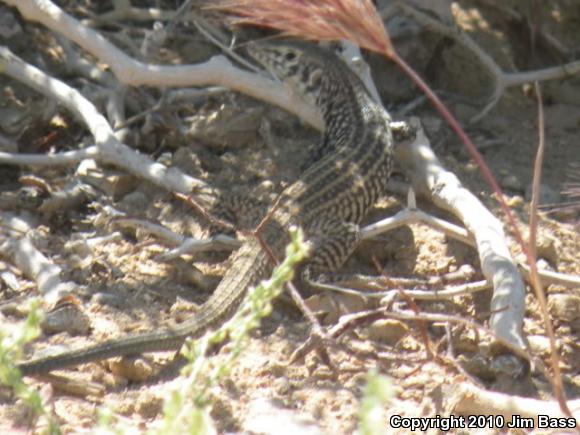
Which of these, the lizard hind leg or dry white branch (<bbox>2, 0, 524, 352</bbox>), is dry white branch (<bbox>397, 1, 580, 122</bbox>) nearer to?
dry white branch (<bbox>2, 0, 524, 352</bbox>)

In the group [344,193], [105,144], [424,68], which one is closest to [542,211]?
[344,193]

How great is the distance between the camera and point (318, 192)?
5.73 m

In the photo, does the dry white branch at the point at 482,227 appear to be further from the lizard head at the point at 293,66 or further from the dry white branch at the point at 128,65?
the dry white branch at the point at 128,65

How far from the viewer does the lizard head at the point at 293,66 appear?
6477 mm

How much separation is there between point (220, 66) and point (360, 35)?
2.78 metres

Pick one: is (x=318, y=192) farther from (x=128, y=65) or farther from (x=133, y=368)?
(x=133, y=368)

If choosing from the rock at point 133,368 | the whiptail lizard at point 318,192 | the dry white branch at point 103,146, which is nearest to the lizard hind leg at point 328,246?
the whiptail lizard at point 318,192

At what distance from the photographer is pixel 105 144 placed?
6.07m

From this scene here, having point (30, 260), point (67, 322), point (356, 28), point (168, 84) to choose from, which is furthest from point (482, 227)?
point (356, 28)

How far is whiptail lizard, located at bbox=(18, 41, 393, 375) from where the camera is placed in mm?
4625

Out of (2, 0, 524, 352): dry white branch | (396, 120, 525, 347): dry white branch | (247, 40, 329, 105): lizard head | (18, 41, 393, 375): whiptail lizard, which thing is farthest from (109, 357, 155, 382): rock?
(247, 40, 329, 105): lizard head

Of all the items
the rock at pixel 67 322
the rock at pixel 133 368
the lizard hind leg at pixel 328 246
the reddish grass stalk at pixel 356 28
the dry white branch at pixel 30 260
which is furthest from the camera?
the lizard hind leg at pixel 328 246

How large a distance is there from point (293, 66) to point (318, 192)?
1.06 metres

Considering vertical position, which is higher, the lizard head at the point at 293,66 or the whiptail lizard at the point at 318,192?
the lizard head at the point at 293,66
